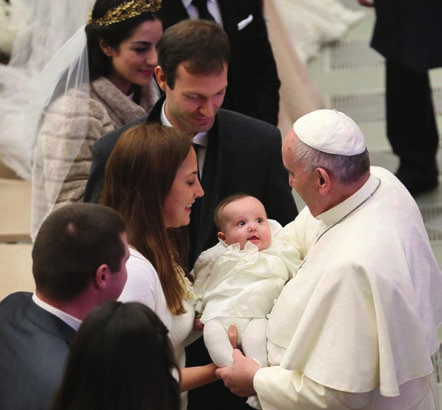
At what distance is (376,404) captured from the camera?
10.0 ft

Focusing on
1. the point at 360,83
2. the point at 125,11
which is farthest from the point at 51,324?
the point at 360,83

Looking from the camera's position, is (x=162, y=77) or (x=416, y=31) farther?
(x=416, y=31)

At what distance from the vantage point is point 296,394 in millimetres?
3035

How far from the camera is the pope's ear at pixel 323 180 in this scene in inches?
120

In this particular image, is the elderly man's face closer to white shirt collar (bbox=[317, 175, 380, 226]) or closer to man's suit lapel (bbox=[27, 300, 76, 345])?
white shirt collar (bbox=[317, 175, 380, 226])

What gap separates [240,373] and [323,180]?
0.62 metres

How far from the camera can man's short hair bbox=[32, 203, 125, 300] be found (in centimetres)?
267

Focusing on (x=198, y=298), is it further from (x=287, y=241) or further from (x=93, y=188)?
(x=93, y=188)

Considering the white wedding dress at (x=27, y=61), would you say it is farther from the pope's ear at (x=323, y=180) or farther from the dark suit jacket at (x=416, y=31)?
the pope's ear at (x=323, y=180)

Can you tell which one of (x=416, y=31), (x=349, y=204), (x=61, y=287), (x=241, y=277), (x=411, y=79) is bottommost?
(x=411, y=79)

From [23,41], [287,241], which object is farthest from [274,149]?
[23,41]

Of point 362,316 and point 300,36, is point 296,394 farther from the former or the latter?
point 300,36

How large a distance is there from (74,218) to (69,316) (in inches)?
9.8

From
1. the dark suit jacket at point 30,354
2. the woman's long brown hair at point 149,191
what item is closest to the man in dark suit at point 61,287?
the dark suit jacket at point 30,354
